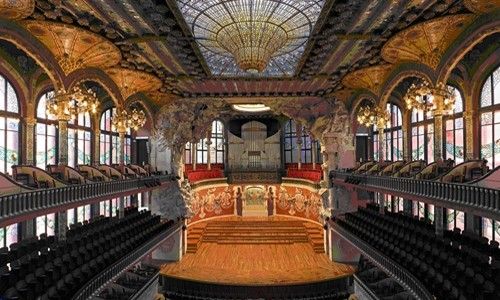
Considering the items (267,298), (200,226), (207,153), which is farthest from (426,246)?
(207,153)

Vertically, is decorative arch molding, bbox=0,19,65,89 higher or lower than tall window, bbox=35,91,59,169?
higher

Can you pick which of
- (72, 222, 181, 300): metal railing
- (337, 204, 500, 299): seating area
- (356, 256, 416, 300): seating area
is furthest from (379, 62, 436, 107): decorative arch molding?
(72, 222, 181, 300): metal railing

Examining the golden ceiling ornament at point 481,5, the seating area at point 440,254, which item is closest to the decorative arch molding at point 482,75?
the golden ceiling ornament at point 481,5

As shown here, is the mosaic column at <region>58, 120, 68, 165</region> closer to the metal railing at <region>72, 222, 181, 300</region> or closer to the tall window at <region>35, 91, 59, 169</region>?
the tall window at <region>35, 91, 59, 169</region>

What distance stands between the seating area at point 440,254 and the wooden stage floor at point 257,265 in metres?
2.91

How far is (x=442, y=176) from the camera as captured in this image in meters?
11.9

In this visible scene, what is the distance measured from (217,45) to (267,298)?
993cm

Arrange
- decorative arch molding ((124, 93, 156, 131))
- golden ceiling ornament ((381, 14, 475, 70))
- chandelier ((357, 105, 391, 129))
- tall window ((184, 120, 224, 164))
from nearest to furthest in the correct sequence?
golden ceiling ornament ((381, 14, 475, 70)), chandelier ((357, 105, 391, 129)), decorative arch molding ((124, 93, 156, 131)), tall window ((184, 120, 224, 164))

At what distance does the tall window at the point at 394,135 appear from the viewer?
2227 cm

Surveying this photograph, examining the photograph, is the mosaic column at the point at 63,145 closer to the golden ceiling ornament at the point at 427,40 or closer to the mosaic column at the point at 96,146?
the mosaic column at the point at 96,146

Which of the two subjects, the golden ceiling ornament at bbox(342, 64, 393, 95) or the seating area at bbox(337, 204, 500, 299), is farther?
the golden ceiling ornament at bbox(342, 64, 393, 95)

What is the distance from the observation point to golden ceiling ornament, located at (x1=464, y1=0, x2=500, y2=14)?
31.4 ft

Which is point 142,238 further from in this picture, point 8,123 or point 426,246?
point 426,246

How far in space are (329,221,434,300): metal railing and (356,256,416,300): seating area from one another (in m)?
1.17
